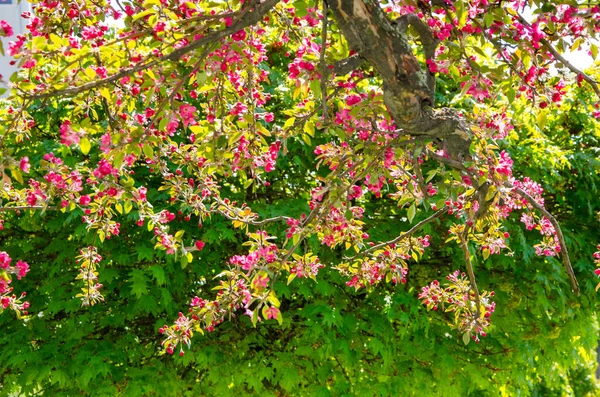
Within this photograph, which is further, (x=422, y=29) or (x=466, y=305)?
(x=466, y=305)

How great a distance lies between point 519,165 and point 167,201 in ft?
9.96

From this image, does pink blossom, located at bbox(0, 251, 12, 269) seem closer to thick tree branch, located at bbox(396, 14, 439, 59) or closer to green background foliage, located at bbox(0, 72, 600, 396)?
thick tree branch, located at bbox(396, 14, 439, 59)

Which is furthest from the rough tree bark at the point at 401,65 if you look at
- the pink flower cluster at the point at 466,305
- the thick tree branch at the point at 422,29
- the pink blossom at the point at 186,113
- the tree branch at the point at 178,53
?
the pink flower cluster at the point at 466,305

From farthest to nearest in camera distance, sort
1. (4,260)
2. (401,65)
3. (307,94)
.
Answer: (307,94) → (4,260) → (401,65)

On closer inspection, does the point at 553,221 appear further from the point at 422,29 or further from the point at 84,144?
the point at 84,144

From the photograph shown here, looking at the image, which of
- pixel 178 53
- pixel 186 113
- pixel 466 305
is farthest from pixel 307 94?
pixel 466 305

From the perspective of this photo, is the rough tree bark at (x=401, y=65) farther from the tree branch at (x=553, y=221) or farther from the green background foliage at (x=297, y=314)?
the green background foliage at (x=297, y=314)

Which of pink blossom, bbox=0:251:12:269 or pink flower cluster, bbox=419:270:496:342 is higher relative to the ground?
pink blossom, bbox=0:251:12:269

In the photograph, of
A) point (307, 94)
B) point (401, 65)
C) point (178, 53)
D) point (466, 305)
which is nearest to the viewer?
point (178, 53)

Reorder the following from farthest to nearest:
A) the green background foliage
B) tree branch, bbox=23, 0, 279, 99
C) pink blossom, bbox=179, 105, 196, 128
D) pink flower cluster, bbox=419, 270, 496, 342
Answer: the green background foliage, pink flower cluster, bbox=419, 270, 496, 342, pink blossom, bbox=179, 105, 196, 128, tree branch, bbox=23, 0, 279, 99

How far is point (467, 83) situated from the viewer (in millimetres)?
2496

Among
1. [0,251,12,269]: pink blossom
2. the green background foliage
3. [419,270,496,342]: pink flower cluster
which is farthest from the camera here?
the green background foliage

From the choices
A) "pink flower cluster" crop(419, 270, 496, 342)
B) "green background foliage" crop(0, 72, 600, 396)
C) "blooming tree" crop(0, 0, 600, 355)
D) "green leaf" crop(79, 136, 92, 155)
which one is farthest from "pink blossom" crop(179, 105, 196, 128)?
"green background foliage" crop(0, 72, 600, 396)

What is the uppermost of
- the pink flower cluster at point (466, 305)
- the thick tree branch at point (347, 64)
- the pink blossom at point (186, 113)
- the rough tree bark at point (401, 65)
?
the pink blossom at point (186, 113)
